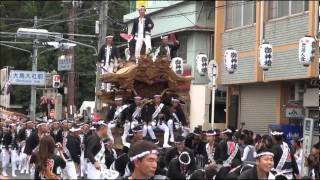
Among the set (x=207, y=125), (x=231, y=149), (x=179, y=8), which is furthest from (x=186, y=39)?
(x=231, y=149)

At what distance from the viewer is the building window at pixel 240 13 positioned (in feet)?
81.8

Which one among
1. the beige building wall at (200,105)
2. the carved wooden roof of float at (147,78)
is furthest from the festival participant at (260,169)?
the beige building wall at (200,105)

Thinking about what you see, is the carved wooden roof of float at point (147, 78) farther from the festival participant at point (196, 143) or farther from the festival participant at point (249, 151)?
the festival participant at point (249, 151)

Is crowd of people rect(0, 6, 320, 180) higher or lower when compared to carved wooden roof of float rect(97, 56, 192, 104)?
lower

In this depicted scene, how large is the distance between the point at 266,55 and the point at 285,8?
1.99 m

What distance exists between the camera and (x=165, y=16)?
109 ft

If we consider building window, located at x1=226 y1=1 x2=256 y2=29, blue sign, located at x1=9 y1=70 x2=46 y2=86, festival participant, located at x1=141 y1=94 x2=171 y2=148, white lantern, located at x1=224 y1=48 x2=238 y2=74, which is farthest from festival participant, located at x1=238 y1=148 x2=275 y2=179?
blue sign, located at x1=9 y1=70 x2=46 y2=86

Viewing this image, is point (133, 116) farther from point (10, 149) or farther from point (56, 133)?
point (10, 149)

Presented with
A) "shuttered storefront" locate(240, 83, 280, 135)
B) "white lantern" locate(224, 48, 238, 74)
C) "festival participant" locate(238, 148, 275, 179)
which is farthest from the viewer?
"shuttered storefront" locate(240, 83, 280, 135)

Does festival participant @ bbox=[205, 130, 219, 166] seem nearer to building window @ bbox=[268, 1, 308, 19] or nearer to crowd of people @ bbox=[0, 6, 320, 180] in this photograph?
crowd of people @ bbox=[0, 6, 320, 180]

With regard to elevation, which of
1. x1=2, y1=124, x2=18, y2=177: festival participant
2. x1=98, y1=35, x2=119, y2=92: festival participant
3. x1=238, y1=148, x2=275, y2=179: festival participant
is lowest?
x1=2, y1=124, x2=18, y2=177: festival participant

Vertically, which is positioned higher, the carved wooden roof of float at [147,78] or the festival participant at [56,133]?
the carved wooden roof of float at [147,78]

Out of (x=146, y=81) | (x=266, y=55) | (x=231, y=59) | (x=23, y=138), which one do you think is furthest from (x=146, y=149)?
(x=231, y=59)

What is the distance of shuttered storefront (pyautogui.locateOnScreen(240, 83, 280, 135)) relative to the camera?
2460cm
